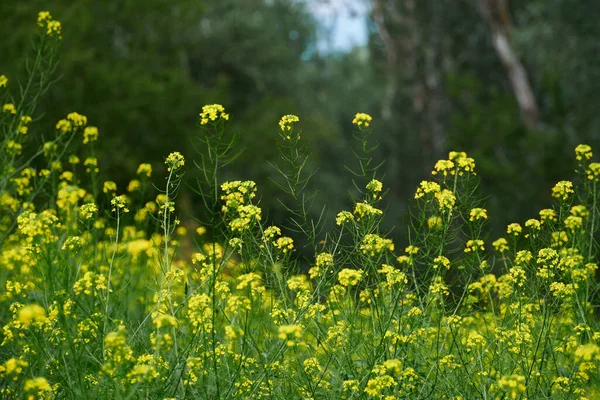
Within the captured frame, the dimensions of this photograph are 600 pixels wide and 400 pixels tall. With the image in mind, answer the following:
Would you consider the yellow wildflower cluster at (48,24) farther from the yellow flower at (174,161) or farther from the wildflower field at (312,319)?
the yellow flower at (174,161)

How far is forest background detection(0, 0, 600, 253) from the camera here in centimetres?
1579

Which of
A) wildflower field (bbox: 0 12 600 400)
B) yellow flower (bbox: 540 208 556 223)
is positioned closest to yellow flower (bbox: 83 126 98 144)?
wildflower field (bbox: 0 12 600 400)

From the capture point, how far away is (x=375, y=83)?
3050 centimetres

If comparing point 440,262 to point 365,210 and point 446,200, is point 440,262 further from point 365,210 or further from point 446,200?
point 365,210

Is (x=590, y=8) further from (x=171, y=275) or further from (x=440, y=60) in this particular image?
(x=171, y=275)

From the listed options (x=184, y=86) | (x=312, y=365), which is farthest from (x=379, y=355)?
(x=184, y=86)

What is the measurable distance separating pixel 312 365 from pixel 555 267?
1449 mm

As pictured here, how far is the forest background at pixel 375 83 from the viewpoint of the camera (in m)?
15.8

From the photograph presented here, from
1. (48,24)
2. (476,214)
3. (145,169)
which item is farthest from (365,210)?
(48,24)

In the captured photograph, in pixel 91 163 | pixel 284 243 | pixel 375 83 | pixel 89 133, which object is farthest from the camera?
pixel 375 83

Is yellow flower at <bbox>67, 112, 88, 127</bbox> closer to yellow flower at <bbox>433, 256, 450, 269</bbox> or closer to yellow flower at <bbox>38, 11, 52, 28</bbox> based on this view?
yellow flower at <bbox>38, 11, 52, 28</bbox>

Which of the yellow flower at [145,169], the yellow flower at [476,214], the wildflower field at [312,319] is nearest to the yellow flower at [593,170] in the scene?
the wildflower field at [312,319]

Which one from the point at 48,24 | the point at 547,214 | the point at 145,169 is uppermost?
the point at 48,24

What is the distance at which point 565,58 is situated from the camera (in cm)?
1576
